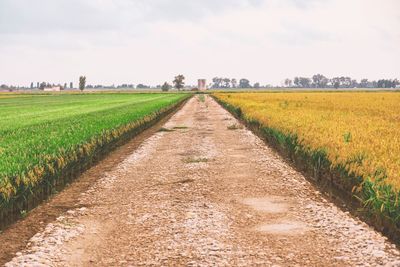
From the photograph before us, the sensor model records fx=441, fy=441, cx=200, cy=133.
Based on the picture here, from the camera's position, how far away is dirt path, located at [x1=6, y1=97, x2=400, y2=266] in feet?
21.2

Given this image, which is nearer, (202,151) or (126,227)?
(126,227)

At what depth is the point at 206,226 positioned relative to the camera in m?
7.96

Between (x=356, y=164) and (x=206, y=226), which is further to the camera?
(x=356, y=164)

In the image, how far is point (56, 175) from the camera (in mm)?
11086

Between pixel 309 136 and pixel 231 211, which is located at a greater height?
pixel 309 136

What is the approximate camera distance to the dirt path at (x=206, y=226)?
6469mm

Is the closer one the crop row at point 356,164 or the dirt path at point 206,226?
the dirt path at point 206,226

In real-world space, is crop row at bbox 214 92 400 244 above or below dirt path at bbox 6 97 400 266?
above

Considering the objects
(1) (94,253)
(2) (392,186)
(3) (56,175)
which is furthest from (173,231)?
(3) (56,175)

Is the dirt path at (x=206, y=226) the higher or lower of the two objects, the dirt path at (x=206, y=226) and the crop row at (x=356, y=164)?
the lower

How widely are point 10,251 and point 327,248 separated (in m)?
4.94

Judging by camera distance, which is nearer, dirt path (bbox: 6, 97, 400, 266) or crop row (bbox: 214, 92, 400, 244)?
dirt path (bbox: 6, 97, 400, 266)

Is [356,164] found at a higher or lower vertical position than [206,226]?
higher

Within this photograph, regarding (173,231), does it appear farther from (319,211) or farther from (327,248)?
(319,211)
